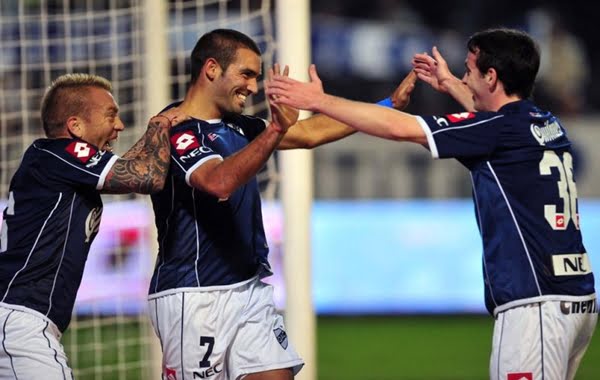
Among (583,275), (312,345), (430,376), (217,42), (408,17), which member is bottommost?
(430,376)

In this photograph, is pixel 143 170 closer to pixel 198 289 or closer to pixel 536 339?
pixel 198 289

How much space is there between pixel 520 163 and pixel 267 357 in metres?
1.35

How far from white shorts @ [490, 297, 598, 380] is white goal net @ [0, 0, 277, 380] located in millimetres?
2808

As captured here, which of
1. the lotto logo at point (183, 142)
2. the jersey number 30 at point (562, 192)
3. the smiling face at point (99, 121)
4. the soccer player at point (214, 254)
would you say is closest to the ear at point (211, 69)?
the soccer player at point (214, 254)

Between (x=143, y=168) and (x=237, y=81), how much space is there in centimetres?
58

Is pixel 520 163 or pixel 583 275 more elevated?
pixel 520 163

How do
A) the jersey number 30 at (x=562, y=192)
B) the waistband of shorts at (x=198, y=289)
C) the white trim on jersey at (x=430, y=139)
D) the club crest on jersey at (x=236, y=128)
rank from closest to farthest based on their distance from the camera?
the white trim on jersey at (x=430, y=139) < the jersey number 30 at (x=562, y=192) < the waistband of shorts at (x=198, y=289) < the club crest on jersey at (x=236, y=128)

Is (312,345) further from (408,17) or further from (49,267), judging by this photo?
(408,17)

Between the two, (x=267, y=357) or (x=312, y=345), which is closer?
(x=267, y=357)

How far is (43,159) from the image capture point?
16.8 ft

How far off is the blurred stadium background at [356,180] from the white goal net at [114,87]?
0.03 metres

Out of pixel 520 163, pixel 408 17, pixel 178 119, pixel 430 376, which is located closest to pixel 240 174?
pixel 178 119

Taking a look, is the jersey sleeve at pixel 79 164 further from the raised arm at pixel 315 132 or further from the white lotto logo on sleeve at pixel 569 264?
the white lotto logo on sleeve at pixel 569 264

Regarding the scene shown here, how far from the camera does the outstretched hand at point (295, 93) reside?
4.77 metres
